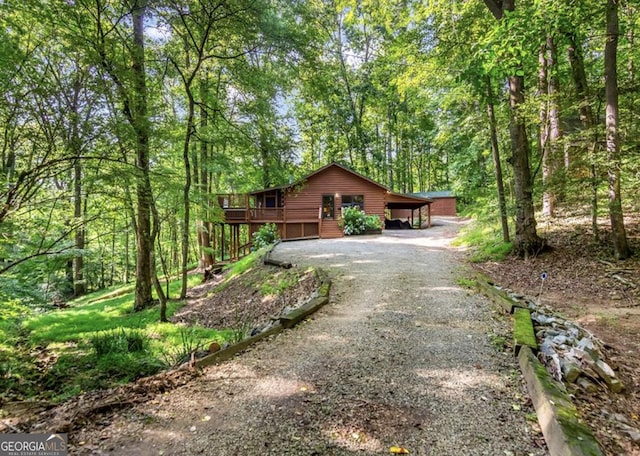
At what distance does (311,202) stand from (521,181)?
1280cm

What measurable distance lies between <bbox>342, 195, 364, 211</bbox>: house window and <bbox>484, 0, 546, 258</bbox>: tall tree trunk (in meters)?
11.9

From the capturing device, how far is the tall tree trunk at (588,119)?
6.48 m

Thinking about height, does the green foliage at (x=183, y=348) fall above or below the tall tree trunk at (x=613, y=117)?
below

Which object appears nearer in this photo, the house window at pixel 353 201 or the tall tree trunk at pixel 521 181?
the tall tree trunk at pixel 521 181

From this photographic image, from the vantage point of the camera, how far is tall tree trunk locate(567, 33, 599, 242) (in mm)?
6480

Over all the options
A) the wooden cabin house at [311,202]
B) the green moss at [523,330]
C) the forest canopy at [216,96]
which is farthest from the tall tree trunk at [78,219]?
the wooden cabin house at [311,202]

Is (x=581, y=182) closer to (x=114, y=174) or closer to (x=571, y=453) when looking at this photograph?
(x=571, y=453)

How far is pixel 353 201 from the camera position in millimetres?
19703

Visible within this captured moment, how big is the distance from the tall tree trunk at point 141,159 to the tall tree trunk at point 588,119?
836 cm

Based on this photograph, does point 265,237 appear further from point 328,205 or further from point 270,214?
point 328,205

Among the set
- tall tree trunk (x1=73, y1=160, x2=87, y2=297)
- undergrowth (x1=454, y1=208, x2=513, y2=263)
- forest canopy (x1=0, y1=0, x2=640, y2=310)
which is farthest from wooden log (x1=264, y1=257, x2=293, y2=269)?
undergrowth (x1=454, y1=208, x2=513, y2=263)

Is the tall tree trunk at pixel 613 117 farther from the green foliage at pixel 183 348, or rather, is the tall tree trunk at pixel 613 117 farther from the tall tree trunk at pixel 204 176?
the tall tree trunk at pixel 204 176

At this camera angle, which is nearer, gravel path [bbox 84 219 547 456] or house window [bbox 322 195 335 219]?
gravel path [bbox 84 219 547 456]

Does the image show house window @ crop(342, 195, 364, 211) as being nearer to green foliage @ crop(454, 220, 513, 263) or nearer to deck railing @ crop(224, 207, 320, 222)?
deck railing @ crop(224, 207, 320, 222)
